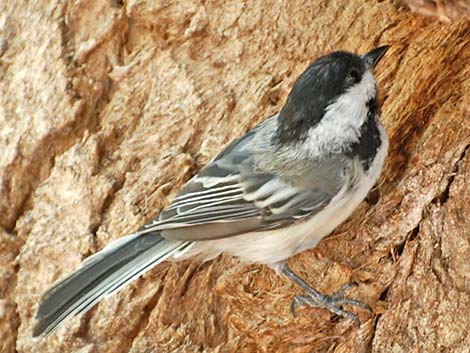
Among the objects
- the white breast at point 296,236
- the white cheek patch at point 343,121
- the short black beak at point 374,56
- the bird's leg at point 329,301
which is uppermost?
the short black beak at point 374,56

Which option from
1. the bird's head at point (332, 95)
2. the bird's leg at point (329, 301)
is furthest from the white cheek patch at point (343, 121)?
the bird's leg at point (329, 301)

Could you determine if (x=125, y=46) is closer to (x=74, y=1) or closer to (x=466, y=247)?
(x=74, y=1)

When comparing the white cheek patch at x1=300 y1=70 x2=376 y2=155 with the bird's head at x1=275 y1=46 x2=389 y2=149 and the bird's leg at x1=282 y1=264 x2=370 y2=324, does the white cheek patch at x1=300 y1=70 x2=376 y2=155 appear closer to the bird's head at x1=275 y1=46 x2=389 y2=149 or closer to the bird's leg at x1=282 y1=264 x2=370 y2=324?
the bird's head at x1=275 y1=46 x2=389 y2=149

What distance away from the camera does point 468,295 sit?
7.93ft

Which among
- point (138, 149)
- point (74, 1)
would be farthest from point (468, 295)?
point (74, 1)

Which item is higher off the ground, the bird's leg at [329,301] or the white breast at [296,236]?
the white breast at [296,236]

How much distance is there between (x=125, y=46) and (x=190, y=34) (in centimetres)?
25

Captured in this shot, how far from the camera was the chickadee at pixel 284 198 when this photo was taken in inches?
95.0

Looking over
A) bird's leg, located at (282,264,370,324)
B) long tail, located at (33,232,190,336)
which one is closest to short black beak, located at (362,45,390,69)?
bird's leg, located at (282,264,370,324)

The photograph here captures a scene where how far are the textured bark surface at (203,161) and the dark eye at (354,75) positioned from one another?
251 millimetres

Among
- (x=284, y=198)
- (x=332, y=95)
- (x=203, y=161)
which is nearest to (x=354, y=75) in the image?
(x=332, y=95)

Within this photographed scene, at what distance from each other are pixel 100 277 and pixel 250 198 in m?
0.50

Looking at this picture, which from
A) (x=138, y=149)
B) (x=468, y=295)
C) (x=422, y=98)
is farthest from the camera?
(x=138, y=149)

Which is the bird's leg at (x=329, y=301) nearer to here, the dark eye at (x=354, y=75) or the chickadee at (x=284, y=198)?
the chickadee at (x=284, y=198)
